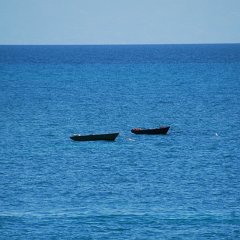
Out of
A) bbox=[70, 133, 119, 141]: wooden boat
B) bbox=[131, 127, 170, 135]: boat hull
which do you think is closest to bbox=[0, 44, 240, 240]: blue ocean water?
bbox=[70, 133, 119, 141]: wooden boat

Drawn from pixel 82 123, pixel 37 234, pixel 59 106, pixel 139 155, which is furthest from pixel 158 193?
pixel 59 106

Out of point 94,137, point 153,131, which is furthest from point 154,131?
point 94,137

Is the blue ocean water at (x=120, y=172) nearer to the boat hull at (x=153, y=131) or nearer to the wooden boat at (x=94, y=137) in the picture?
the wooden boat at (x=94, y=137)

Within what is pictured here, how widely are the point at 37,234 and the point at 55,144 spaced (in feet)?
114

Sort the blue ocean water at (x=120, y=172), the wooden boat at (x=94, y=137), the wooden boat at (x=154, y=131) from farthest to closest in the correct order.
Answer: the wooden boat at (x=154, y=131) → the wooden boat at (x=94, y=137) → the blue ocean water at (x=120, y=172)

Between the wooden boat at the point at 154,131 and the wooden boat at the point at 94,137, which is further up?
the wooden boat at the point at 154,131

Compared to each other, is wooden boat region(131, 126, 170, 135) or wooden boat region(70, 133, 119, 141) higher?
wooden boat region(131, 126, 170, 135)

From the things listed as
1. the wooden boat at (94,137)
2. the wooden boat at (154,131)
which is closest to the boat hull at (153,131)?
the wooden boat at (154,131)

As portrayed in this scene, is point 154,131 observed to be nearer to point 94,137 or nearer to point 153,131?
point 153,131

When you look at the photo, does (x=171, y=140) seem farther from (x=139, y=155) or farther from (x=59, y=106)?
(x=59, y=106)

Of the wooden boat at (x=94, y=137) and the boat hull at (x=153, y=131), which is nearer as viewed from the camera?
the wooden boat at (x=94, y=137)

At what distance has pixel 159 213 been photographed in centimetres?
5144

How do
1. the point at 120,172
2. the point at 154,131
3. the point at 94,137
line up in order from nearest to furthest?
the point at 120,172 < the point at 94,137 < the point at 154,131

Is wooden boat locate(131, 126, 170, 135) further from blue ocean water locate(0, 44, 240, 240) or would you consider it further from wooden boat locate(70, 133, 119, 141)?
wooden boat locate(70, 133, 119, 141)
